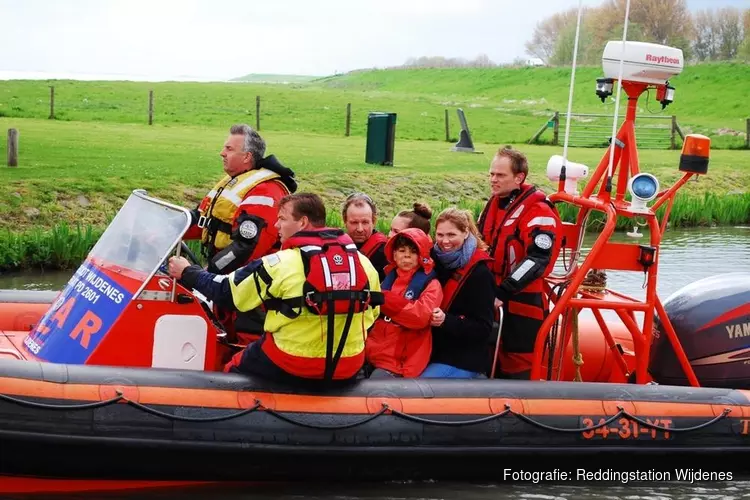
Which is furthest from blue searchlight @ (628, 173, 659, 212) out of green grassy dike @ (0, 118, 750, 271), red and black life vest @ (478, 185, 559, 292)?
green grassy dike @ (0, 118, 750, 271)

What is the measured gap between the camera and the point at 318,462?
5480 mm

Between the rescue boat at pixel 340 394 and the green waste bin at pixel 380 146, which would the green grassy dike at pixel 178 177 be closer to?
the green waste bin at pixel 380 146

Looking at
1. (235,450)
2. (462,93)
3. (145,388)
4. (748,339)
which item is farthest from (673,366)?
(462,93)

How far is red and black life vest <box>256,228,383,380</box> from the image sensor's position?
203 inches

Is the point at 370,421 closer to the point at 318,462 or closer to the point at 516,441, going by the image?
the point at 318,462

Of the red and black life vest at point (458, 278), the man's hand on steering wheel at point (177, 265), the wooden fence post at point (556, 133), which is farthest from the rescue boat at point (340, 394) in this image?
the wooden fence post at point (556, 133)

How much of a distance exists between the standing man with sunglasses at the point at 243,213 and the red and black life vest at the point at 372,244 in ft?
1.61

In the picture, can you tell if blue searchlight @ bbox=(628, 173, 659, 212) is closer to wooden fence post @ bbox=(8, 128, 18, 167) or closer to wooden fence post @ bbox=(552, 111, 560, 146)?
wooden fence post @ bbox=(8, 128, 18, 167)

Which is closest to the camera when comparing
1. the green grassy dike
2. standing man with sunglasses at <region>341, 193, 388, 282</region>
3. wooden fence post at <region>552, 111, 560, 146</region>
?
standing man with sunglasses at <region>341, 193, 388, 282</region>

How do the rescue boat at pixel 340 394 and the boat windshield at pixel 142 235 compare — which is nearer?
the rescue boat at pixel 340 394

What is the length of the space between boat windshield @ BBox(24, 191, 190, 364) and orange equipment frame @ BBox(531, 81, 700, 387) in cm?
205

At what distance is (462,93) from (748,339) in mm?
47224

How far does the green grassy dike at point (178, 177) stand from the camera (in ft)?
40.3

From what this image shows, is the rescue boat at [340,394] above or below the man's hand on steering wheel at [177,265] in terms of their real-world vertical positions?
below
